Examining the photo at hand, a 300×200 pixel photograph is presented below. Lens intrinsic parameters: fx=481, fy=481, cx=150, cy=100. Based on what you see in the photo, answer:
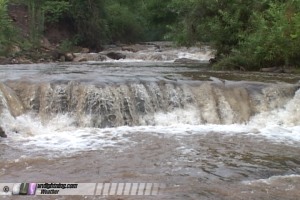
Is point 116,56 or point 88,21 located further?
point 88,21

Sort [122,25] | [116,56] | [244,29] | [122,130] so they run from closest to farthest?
[122,130]
[244,29]
[116,56]
[122,25]

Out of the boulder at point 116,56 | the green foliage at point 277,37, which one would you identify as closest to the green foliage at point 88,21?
the boulder at point 116,56

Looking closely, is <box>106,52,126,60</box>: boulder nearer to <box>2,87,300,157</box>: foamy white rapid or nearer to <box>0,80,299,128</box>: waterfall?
<box>0,80,299,128</box>: waterfall

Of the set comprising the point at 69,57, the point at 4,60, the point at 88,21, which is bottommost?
the point at 69,57

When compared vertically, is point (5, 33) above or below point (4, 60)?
above

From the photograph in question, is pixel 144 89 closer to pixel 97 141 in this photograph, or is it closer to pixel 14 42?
pixel 97 141

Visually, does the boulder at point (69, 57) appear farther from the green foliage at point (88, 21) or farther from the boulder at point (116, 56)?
the green foliage at point (88, 21)

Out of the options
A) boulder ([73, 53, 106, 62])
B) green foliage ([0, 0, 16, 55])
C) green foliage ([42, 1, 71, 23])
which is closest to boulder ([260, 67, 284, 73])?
boulder ([73, 53, 106, 62])

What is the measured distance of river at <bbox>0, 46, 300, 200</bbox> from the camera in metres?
6.52

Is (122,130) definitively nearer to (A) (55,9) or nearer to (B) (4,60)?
(B) (4,60)

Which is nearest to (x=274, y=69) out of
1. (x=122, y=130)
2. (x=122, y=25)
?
(x=122, y=130)

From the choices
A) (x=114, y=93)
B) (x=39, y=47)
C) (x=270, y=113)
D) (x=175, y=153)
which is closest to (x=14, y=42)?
(x=39, y=47)

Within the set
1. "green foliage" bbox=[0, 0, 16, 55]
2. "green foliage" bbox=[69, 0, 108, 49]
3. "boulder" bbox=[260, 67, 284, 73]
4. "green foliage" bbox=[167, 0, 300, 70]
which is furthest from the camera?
"green foliage" bbox=[69, 0, 108, 49]

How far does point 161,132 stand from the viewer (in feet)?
32.7
